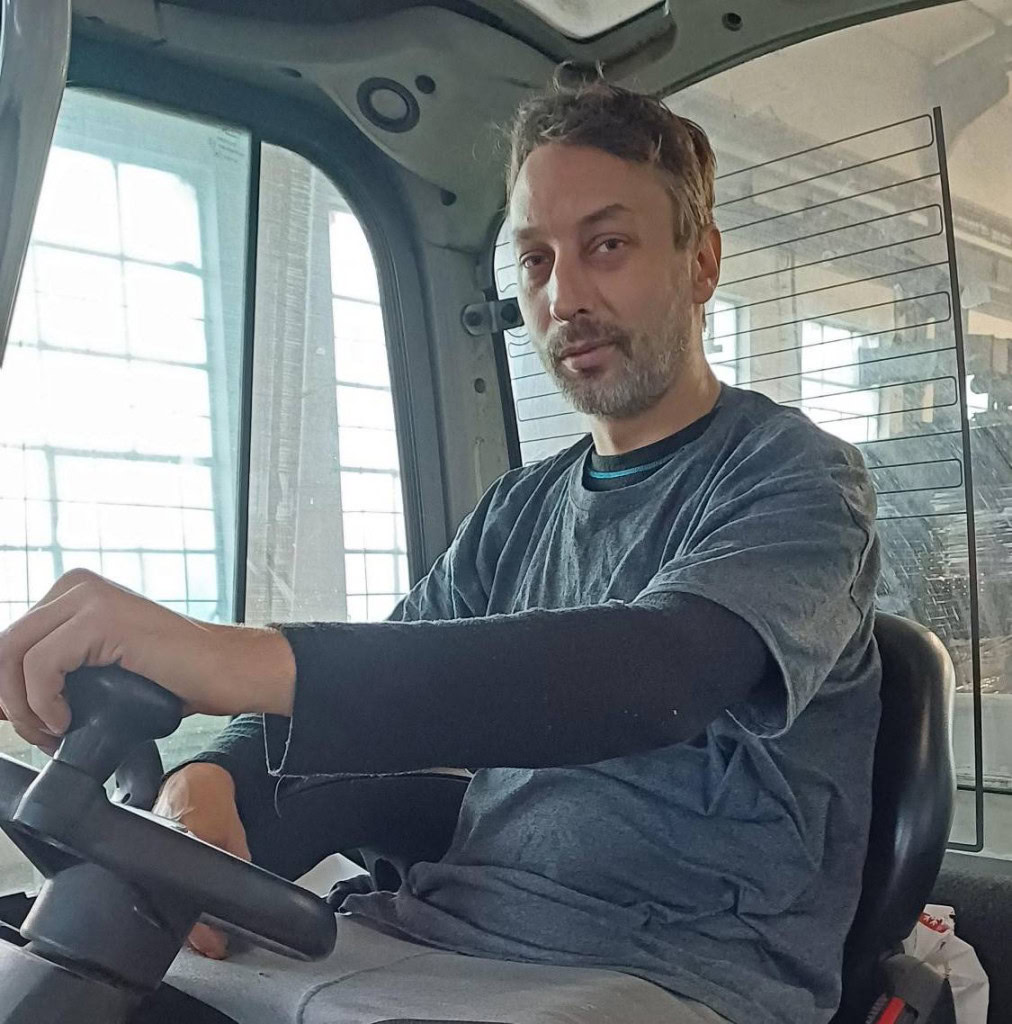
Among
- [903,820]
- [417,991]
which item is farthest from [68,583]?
[903,820]

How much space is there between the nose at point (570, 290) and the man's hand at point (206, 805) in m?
0.59

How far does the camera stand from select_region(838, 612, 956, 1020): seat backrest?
112cm

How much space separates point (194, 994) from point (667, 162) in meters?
0.96

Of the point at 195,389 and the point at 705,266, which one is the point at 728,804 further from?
the point at 195,389

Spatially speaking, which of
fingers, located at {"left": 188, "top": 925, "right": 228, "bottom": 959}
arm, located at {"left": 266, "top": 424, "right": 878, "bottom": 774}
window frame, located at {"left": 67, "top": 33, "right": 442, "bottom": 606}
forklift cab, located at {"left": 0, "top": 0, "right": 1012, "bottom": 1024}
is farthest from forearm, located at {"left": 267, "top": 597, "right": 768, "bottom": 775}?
window frame, located at {"left": 67, "top": 33, "right": 442, "bottom": 606}

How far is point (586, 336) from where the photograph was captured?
1.29 meters

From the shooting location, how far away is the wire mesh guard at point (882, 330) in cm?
166

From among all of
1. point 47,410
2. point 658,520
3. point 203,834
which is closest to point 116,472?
point 47,410

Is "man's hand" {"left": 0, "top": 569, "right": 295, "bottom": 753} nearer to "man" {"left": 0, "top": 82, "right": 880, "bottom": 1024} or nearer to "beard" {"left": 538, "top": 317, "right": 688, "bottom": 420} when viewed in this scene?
"man" {"left": 0, "top": 82, "right": 880, "bottom": 1024}

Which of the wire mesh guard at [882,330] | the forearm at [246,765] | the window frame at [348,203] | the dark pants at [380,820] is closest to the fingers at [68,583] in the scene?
the forearm at [246,765]

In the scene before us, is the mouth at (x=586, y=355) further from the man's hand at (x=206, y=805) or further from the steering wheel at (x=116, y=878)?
the steering wheel at (x=116, y=878)

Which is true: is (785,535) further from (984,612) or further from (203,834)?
(984,612)

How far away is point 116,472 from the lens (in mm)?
1673

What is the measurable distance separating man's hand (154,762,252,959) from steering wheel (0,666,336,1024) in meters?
0.35
